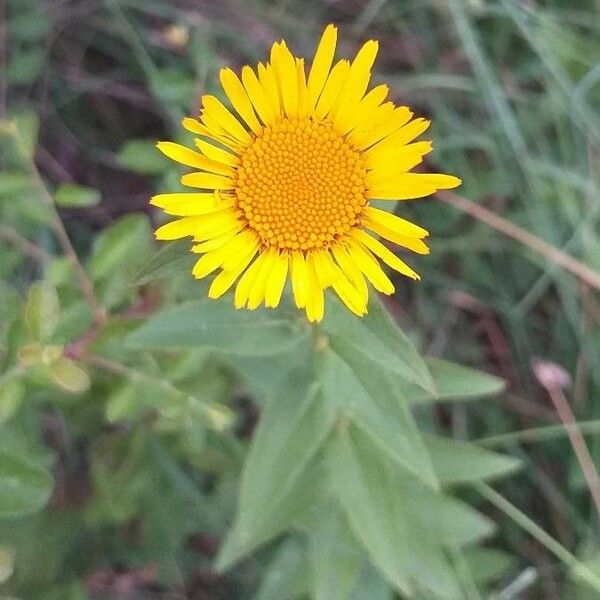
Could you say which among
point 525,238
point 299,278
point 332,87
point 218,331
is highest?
point 525,238

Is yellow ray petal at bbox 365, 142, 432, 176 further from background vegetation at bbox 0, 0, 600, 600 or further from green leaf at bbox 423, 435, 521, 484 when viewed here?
green leaf at bbox 423, 435, 521, 484

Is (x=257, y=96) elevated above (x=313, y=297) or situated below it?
above

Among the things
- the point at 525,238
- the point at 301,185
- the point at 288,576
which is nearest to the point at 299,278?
the point at 301,185

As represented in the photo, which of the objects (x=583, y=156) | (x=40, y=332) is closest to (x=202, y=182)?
(x=40, y=332)

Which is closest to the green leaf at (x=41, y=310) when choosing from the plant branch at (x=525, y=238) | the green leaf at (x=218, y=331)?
the green leaf at (x=218, y=331)

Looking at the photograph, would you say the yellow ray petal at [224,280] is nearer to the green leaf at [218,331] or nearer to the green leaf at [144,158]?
the green leaf at [218,331]

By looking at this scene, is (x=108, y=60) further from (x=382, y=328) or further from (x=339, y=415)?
(x=382, y=328)

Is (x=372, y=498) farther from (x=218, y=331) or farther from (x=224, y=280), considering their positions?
(x=224, y=280)
